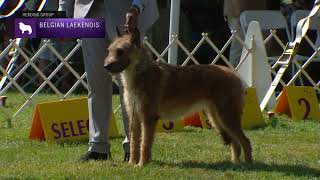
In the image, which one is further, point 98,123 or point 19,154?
point 19,154

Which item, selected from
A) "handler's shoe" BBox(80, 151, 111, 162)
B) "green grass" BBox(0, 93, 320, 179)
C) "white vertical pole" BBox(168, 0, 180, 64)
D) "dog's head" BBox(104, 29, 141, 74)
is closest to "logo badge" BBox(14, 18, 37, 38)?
"green grass" BBox(0, 93, 320, 179)

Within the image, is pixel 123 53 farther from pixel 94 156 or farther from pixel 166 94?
pixel 94 156

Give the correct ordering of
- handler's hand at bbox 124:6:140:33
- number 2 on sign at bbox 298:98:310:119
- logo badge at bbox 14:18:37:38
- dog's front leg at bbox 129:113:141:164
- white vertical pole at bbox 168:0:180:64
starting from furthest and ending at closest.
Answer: number 2 on sign at bbox 298:98:310:119
white vertical pole at bbox 168:0:180:64
logo badge at bbox 14:18:37:38
dog's front leg at bbox 129:113:141:164
handler's hand at bbox 124:6:140:33

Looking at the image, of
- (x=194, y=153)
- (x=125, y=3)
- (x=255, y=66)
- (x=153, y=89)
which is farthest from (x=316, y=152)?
(x=255, y=66)

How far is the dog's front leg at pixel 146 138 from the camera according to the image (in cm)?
577

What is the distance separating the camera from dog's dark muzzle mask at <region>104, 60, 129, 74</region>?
5535mm

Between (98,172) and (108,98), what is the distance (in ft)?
2.61

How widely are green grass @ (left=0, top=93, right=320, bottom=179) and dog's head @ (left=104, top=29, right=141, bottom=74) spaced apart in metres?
0.78

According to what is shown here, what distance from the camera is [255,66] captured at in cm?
Answer: 973

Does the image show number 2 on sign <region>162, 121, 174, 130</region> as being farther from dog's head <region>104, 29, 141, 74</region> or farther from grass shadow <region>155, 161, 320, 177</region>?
dog's head <region>104, 29, 141, 74</region>

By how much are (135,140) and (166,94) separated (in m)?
0.44

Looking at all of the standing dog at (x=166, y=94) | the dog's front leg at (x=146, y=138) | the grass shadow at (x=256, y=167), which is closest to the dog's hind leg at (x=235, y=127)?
the standing dog at (x=166, y=94)

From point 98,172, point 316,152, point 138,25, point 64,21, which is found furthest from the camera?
point 316,152

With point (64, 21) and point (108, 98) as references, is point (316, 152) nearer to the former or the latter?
point (108, 98)
